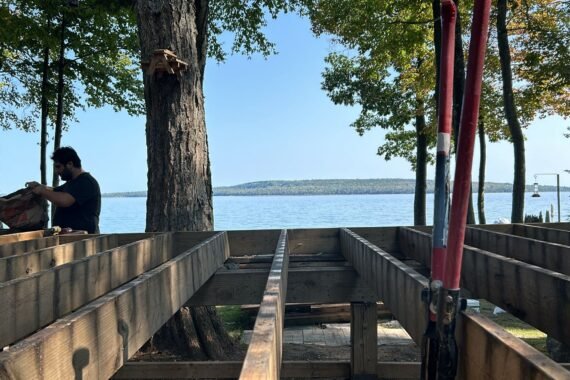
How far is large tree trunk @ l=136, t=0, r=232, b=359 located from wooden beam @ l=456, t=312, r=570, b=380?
16.7 ft

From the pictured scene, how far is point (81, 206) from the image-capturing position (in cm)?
623

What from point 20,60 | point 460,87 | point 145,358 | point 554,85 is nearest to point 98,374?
point 145,358

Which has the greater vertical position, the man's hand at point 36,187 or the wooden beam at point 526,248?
the man's hand at point 36,187

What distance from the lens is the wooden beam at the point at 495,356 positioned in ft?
5.20

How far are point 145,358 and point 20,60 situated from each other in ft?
46.6

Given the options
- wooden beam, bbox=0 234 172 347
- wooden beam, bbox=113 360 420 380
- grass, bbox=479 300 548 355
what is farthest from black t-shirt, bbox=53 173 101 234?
grass, bbox=479 300 548 355

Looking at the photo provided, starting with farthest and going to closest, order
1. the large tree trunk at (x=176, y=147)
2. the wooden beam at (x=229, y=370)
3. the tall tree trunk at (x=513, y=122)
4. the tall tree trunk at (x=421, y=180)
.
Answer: the tall tree trunk at (x=421, y=180) < the tall tree trunk at (x=513, y=122) < the large tree trunk at (x=176, y=147) < the wooden beam at (x=229, y=370)

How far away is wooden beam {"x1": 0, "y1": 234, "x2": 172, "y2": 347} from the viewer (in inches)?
96.7

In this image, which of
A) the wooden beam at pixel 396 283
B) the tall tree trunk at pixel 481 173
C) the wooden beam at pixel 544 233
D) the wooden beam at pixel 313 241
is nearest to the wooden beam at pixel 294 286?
the wooden beam at pixel 396 283

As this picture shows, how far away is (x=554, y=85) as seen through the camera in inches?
579

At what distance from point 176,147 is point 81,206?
4.62 ft

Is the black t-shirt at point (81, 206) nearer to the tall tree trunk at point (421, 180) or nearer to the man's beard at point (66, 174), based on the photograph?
the man's beard at point (66, 174)

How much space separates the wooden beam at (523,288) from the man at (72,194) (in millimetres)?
4168

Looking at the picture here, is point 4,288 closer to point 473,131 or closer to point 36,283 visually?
point 36,283
